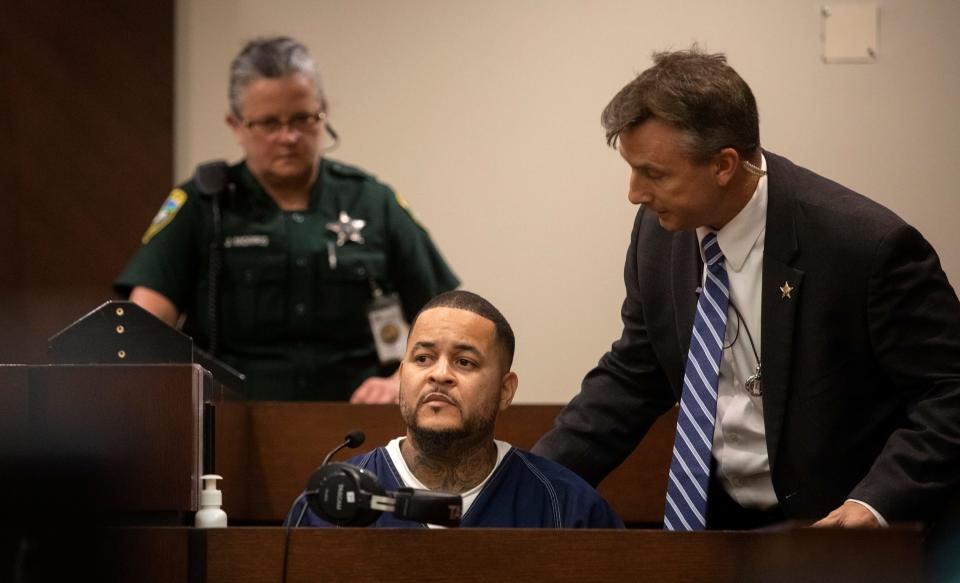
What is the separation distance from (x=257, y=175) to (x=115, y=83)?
1.19 m

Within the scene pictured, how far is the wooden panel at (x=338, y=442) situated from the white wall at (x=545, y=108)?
5.65 feet

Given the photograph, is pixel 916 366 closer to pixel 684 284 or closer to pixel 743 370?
pixel 743 370

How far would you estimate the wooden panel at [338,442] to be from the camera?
330 cm

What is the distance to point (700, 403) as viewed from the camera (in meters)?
2.66

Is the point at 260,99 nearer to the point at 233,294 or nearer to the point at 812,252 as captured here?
the point at 233,294

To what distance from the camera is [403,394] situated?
2.48 meters

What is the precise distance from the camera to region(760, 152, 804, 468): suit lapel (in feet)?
8.51

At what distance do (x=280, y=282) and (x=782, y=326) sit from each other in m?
1.71

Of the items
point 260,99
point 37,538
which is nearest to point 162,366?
point 37,538

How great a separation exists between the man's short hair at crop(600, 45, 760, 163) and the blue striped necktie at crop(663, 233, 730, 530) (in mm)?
200

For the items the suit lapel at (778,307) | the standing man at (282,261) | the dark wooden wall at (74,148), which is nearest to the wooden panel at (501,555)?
the suit lapel at (778,307)

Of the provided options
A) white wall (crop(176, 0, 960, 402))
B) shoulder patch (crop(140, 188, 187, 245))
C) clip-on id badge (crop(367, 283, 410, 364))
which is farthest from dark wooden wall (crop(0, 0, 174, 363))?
clip-on id badge (crop(367, 283, 410, 364))

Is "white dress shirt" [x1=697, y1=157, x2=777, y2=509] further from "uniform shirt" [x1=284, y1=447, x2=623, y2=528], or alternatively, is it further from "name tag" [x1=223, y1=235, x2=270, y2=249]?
"name tag" [x1=223, y1=235, x2=270, y2=249]

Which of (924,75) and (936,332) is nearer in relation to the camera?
(936,332)
